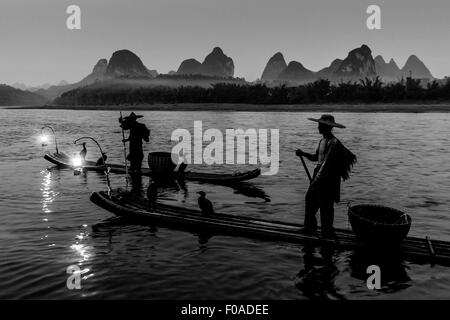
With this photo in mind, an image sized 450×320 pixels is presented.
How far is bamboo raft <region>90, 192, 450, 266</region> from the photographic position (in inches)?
330

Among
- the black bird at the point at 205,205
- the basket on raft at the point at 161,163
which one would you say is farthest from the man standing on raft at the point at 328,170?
the basket on raft at the point at 161,163

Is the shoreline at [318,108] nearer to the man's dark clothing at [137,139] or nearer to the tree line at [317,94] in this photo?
the tree line at [317,94]

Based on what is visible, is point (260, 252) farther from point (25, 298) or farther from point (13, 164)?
point (13, 164)

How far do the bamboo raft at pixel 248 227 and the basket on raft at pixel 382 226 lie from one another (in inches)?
8.1

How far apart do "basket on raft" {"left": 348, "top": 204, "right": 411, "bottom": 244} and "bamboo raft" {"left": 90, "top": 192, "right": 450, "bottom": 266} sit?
0.20 meters

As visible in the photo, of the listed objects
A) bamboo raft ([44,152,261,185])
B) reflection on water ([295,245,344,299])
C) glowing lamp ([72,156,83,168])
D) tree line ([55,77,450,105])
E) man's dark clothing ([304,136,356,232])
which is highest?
tree line ([55,77,450,105])

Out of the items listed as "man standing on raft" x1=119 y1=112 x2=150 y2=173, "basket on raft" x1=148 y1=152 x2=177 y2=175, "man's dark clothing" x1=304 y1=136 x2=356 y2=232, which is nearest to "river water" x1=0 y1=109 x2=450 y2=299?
"man's dark clothing" x1=304 y1=136 x2=356 y2=232

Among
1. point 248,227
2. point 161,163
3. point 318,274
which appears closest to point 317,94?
point 161,163

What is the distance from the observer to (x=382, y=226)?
8.21m

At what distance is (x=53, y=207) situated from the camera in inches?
512

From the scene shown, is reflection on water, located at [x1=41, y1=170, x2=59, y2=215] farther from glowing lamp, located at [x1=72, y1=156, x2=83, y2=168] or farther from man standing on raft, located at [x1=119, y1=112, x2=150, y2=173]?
man standing on raft, located at [x1=119, y1=112, x2=150, y2=173]

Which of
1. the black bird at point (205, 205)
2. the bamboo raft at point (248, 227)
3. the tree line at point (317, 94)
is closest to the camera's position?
the bamboo raft at point (248, 227)

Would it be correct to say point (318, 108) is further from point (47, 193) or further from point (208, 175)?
point (47, 193)

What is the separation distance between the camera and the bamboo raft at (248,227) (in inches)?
330
